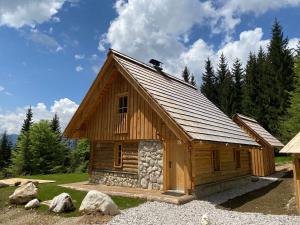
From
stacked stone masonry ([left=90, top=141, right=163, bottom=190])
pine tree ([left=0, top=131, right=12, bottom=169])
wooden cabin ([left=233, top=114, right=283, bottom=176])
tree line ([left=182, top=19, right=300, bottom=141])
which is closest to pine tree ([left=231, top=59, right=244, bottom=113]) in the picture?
tree line ([left=182, top=19, right=300, bottom=141])

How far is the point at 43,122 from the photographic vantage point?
4131cm

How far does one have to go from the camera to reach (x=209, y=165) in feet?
45.6

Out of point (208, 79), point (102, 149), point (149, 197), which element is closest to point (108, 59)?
point (102, 149)

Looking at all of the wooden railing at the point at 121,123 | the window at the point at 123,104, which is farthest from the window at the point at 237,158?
the window at the point at 123,104

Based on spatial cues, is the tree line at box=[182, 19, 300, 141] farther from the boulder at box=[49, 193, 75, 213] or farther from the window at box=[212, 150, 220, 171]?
the boulder at box=[49, 193, 75, 213]

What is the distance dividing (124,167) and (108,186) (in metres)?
1.50

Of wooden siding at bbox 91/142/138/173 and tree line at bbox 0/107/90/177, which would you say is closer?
wooden siding at bbox 91/142/138/173

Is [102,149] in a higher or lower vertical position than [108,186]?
higher

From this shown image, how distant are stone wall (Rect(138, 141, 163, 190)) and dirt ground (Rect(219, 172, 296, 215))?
3333mm

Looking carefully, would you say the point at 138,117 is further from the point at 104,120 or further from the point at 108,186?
the point at 108,186

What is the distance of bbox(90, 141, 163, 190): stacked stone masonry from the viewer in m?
13.2

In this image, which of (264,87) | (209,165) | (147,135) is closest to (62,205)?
(147,135)

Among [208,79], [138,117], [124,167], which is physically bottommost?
[124,167]

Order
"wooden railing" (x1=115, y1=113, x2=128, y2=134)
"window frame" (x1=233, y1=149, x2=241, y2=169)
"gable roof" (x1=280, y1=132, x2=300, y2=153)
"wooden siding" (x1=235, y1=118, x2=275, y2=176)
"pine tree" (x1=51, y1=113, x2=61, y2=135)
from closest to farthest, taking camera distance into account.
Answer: "gable roof" (x1=280, y1=132, x2=300, y2=153), "wooden railing" (x1=115, y1=113, x2=128, y2=134), "window frame" (x1=233, y1=149, x2=241, y2=169), "wooden siding" (x1=235, y1=118, x2=275, y2=176), "pine tree" (x1=51, y1=113, x2=61, y2=135)
